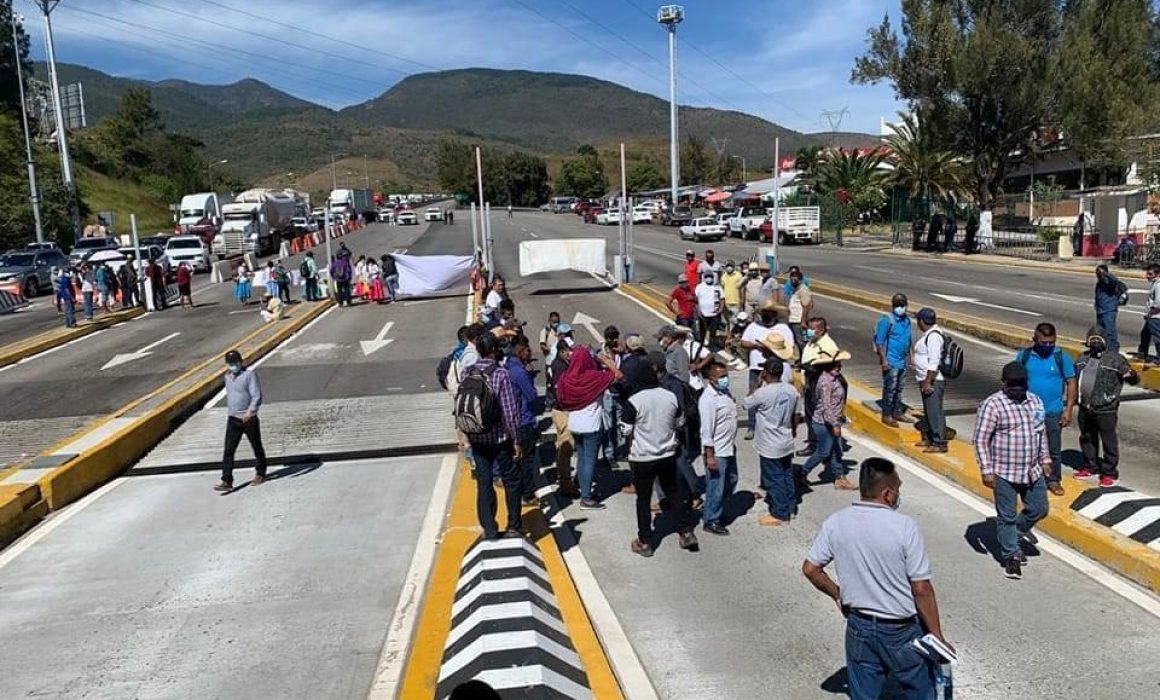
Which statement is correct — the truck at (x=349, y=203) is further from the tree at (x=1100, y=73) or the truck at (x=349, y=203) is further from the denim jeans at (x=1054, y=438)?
the denim jeans at (x=1054, y=438)

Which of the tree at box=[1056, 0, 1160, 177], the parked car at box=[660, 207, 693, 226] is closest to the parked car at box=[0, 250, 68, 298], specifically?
the tree at box=[1056, 0, 1160, 177]

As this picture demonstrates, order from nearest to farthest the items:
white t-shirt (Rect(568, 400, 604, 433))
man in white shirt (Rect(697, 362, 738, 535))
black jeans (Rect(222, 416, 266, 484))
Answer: man in white shirt (Rect(697, 362, 738, 535))
white t-shirt (Rect(568, 400, 604, 433))
black jeans (Rect(222, 416, 266, 484))

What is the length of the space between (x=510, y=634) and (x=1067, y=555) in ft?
14.6

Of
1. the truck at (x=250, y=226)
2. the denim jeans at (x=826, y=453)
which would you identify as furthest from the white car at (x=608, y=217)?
the denim jeans at (x=826, y=453)

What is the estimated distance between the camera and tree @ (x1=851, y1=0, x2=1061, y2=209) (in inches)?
1533

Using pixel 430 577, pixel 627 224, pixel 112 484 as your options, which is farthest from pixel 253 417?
pixel 627 224

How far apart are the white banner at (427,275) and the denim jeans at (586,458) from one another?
1879cm

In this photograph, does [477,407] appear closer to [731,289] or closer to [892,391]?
[892,391]

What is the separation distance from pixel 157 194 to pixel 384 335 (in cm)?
6903

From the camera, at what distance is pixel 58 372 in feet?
58.9

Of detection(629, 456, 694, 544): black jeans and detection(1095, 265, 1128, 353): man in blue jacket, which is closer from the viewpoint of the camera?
detection(629, 456, 694, 544): black jeans

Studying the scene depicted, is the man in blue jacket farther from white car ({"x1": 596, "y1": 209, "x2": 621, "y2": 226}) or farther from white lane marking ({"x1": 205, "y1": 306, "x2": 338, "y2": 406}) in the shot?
white car ({"x1": 596, "y1": 209, "x2": 621, "y2": 226})

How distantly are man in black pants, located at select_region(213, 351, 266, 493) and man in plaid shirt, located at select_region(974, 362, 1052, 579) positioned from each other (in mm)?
7326

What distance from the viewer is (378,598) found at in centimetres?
706
